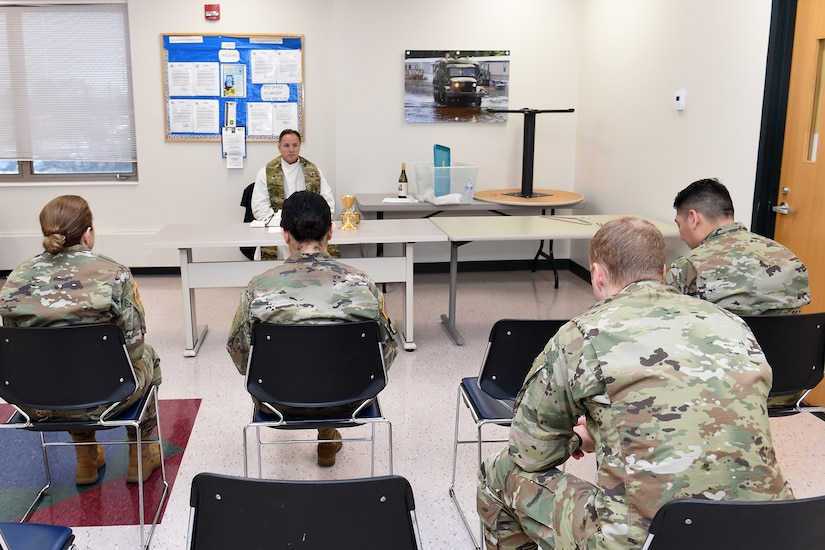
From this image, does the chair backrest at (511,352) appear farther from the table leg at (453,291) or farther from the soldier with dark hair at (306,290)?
the table leg at (453,291)

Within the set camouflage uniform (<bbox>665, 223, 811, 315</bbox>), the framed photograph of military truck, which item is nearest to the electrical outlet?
the framed photograph of military truck

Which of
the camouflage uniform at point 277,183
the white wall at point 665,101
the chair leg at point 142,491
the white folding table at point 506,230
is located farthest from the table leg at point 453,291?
the chair leg at point 142,491

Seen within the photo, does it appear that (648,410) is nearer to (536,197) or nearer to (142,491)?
(142,491)

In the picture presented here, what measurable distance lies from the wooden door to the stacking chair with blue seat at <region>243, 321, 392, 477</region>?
2325 millimetres

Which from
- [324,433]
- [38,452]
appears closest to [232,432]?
[324,433]

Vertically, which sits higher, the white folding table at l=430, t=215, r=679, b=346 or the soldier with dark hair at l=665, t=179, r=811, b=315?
the soldier with dark hair at l=665, t=179, r=811, b=315

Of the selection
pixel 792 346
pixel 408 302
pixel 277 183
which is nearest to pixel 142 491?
pixel 408 302

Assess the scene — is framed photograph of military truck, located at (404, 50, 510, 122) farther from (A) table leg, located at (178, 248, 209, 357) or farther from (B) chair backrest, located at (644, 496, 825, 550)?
(B) chair backrest, located at (644, 496, 825, 550)

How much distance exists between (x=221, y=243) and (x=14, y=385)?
1.87 meters

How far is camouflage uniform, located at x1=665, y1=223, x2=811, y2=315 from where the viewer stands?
2633mm

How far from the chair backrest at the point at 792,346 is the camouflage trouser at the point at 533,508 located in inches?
44.8

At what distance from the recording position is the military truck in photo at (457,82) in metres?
6.07

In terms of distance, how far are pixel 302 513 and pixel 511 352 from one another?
4.16 feet

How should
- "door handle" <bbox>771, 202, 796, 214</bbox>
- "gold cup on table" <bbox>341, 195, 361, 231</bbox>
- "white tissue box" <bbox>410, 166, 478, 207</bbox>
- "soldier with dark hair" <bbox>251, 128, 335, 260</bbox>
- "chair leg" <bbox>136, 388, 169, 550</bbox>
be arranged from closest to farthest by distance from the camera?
"chair leg" <bbox>136, 388, 169, 550</bbox> < "door handle" <bbox>771, 202, 796, 214</bbox> < "gold cup on table" <bbox>341, 195, 361, 231</bbox> < "soldier with dark hair" <bbox>251, 128, 335, 260</bbox> < "white tissue box" <bbox>410, 166, 478, 207</bbox>
